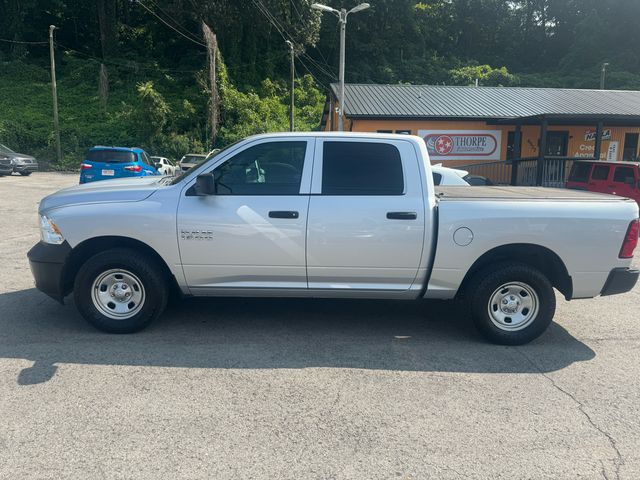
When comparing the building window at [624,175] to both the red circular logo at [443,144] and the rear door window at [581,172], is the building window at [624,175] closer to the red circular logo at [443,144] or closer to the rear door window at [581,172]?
the rear door window at [581,172]

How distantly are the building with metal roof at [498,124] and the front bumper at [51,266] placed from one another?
19580 mm

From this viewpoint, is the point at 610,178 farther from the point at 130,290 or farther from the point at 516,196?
the point at 130,290

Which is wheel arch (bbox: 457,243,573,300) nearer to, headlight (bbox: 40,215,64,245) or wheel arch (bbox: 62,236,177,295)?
wheel arch (bbox: 62,236,177,295)

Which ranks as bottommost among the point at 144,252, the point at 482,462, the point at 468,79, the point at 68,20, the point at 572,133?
the point at 482,462

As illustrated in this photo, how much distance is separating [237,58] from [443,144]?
26702 mm

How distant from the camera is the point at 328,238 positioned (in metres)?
4.83

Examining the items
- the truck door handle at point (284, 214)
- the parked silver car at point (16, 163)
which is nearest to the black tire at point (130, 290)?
the truck door handle at point (284, 214)

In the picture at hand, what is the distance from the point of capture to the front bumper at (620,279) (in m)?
4.87

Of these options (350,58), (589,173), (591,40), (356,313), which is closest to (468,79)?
(350,58)

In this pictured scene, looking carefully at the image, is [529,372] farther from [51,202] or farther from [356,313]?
[51,202]

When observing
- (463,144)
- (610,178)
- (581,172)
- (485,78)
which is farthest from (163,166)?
(485,78)

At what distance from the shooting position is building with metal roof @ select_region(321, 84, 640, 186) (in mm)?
23438

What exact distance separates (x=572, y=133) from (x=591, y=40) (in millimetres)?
39835

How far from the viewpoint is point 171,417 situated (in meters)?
3.53
